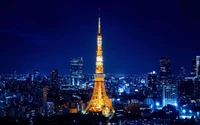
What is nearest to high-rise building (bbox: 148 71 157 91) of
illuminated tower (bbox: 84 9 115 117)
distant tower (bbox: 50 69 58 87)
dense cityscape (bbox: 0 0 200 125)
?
dense cityscape (bbox: 0 0 200 125)

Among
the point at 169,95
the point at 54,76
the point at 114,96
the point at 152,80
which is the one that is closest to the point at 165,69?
the point at 152,80

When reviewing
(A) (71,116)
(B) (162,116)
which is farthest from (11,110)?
(B) (162,116)

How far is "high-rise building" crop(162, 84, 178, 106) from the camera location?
68.3ft

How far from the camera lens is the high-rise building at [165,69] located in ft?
89.7

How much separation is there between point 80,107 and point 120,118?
11.5 ft

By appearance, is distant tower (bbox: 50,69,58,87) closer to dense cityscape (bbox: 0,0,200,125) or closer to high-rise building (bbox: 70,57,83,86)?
dense cityscape (bbox: 0,0,200,125)

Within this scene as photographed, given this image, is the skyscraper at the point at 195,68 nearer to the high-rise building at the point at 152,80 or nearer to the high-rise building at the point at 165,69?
the high-rise building at the point at 165,69

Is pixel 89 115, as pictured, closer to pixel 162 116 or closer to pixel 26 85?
pixel 162 116

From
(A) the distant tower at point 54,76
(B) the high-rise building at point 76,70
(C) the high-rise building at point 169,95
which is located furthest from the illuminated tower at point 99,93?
(B) the high-rise building at point 76,70

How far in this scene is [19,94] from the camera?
20.8 m

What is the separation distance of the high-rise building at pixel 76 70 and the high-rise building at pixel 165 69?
766 cm

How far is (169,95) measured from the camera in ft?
70.9

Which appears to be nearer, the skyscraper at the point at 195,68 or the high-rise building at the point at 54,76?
the skyscraper at the point at 195,68

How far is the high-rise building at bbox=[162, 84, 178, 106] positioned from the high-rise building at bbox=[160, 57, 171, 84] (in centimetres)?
413
